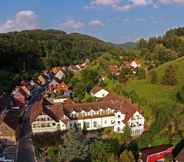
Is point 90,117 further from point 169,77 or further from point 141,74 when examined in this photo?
point 141,74

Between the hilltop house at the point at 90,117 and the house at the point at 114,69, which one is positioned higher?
the house at the point at 114,69

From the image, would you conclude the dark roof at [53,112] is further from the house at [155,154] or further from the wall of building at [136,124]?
the house at [155,154]

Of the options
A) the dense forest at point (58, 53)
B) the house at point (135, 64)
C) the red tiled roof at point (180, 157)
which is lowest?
the red tiled roof at point (180, 157)

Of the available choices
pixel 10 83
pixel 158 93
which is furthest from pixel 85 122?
pixel 10 83

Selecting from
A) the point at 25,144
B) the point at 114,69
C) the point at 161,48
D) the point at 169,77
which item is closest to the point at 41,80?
the point at 114,69

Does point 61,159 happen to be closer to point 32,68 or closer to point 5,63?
point 5,63

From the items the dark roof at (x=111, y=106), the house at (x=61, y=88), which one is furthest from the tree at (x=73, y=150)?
the house at (x=61, y=88)
